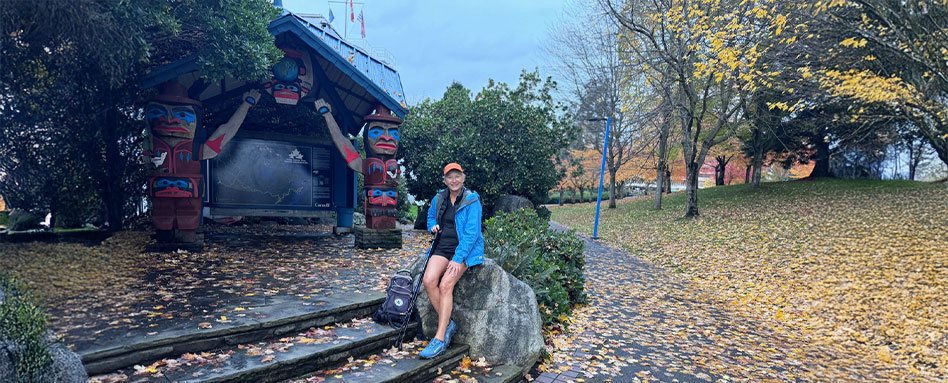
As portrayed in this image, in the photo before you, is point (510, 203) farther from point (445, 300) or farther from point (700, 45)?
point (445, 300)

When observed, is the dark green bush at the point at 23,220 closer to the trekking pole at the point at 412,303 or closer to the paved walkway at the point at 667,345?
the trekking pole at the point at 412,303

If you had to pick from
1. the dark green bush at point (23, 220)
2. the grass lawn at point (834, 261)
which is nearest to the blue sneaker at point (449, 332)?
the grass lawn at point (834, 261)

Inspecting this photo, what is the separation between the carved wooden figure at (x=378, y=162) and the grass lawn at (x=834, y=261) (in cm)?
711

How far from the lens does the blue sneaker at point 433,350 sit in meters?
4.23

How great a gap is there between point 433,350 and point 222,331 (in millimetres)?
1851

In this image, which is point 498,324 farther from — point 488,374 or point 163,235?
point 163,235

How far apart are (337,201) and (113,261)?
555 centimetres

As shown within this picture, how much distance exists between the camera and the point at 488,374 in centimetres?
438

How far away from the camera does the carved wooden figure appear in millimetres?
9695

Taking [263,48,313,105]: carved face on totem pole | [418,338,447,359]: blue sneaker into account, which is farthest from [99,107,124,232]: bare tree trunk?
[418,338,447,359]: blue sneaker

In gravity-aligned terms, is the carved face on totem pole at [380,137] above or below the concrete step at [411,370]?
above

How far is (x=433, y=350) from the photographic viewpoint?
4.26 m

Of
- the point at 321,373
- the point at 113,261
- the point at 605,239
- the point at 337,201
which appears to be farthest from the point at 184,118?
the point at 605,239

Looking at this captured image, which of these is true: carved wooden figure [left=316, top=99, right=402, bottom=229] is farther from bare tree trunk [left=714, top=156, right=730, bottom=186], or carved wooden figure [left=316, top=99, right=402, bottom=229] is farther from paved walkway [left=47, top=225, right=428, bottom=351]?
bare tree trunk [left=714, top=156, right=730, bottom=186]
